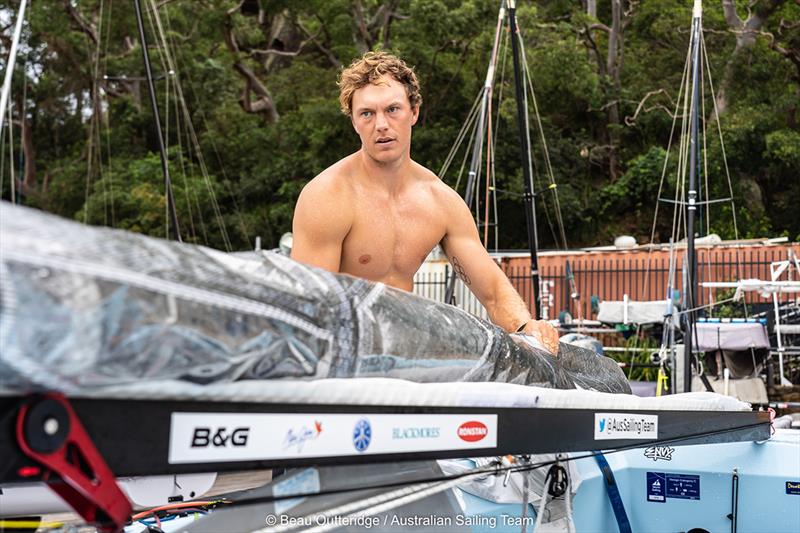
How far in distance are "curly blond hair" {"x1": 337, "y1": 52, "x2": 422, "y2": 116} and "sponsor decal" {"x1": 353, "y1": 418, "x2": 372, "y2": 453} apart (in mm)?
1777

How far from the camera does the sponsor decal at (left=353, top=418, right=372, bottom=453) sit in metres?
1.21

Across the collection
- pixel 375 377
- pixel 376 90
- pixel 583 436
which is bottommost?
pixel 583 436

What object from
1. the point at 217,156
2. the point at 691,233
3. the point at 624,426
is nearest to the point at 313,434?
the point at 624,426

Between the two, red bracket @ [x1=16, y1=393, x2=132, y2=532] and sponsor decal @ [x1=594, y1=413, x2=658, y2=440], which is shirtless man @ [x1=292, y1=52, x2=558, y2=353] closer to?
sponsor decal @ [x1=594, y1=413, x2=658, y2=440]

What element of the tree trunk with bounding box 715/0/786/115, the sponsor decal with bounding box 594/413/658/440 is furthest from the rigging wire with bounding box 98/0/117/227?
the sponsor decal with bounding box 594/413/658/440

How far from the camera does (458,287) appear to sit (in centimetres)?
1587

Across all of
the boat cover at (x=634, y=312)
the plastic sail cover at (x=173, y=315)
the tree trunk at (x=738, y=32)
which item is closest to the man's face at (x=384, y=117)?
the plastic sail cover at (x=173, y=315)

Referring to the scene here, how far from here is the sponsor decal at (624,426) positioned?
1839 mm

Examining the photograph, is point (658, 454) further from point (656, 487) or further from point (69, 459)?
point (69, 459)

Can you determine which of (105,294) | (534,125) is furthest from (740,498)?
(534,125)

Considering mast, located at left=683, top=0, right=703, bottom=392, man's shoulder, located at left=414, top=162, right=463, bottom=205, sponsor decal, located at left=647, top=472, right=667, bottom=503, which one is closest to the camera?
sponsor decal, located at left=647, top=472, right=667, bottom=503

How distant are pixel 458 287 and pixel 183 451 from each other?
14.9 m

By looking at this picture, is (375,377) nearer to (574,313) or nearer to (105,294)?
(105,294)

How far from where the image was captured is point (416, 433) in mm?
1299
